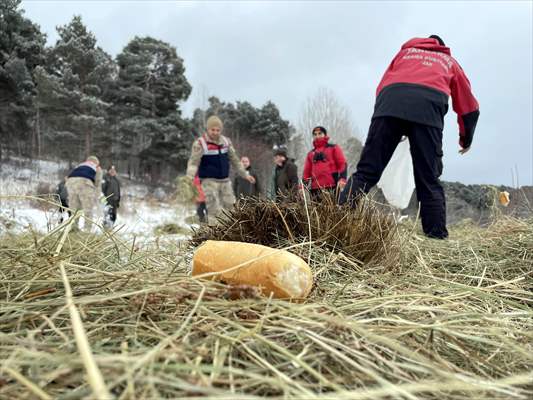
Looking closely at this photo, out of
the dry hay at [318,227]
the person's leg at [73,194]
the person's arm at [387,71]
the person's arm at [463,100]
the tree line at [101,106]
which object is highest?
the tree line at [101,106]

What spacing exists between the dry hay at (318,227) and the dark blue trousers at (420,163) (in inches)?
42.1

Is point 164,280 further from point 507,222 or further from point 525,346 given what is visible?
point 507,222

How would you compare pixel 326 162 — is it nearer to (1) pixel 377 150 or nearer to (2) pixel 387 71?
(2) pixel 387 71

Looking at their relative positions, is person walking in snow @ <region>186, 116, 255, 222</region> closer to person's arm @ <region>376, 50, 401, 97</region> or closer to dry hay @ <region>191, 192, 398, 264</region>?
person's arm @ <region>376, 50, 401, 97</region>

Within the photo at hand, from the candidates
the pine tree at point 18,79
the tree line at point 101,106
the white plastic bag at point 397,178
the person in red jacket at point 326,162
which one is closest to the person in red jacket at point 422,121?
the white plastic bag at point 397,178

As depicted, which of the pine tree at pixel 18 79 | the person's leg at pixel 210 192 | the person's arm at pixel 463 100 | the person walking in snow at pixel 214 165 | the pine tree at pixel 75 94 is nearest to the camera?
the person's arm at pixel 463 100

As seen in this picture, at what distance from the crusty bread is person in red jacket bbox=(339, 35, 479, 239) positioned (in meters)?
1.70

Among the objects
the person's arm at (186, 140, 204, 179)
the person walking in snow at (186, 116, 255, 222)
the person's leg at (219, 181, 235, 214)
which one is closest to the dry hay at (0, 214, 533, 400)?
the person's arm at (186, 140, 204, 179)

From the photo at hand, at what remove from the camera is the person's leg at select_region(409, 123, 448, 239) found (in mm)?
2695

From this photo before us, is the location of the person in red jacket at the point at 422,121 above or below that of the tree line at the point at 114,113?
below

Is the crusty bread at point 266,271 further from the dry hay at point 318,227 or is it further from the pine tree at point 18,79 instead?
the pine tree at point 18,79

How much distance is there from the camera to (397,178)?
15.9ft

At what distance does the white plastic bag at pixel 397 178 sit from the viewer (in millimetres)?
4828

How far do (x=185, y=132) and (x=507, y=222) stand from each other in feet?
92.4
